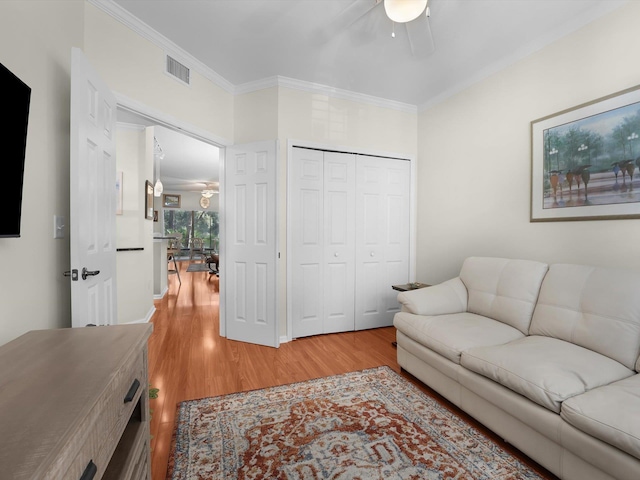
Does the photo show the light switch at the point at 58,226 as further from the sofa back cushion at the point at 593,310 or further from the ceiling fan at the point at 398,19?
the sofa back cushion at the point at 593,310

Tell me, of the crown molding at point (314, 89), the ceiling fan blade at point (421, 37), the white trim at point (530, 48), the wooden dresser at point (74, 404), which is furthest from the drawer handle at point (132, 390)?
the white trim at point (530, 48)

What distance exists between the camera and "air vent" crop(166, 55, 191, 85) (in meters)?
2.63

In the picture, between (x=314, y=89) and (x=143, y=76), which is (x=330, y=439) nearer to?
(x=143, y=76)

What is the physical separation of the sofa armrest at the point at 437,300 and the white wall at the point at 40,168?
239 centimetres

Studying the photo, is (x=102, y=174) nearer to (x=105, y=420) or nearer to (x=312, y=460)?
(x=105, y=420)

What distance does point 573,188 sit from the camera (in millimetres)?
2340

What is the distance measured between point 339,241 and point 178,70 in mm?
2323

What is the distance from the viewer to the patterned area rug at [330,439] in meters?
1.53

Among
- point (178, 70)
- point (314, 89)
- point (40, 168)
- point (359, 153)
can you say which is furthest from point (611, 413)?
point (178, 70)

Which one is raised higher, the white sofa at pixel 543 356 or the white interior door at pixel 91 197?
the white interior door at pixel 91 197

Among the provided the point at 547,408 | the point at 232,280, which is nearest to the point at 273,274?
the point at 232,280

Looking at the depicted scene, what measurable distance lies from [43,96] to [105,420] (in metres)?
1.61

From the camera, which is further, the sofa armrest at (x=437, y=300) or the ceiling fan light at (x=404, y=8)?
the sofa armrest at (x=437, y=300)

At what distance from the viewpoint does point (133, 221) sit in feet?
12.6
